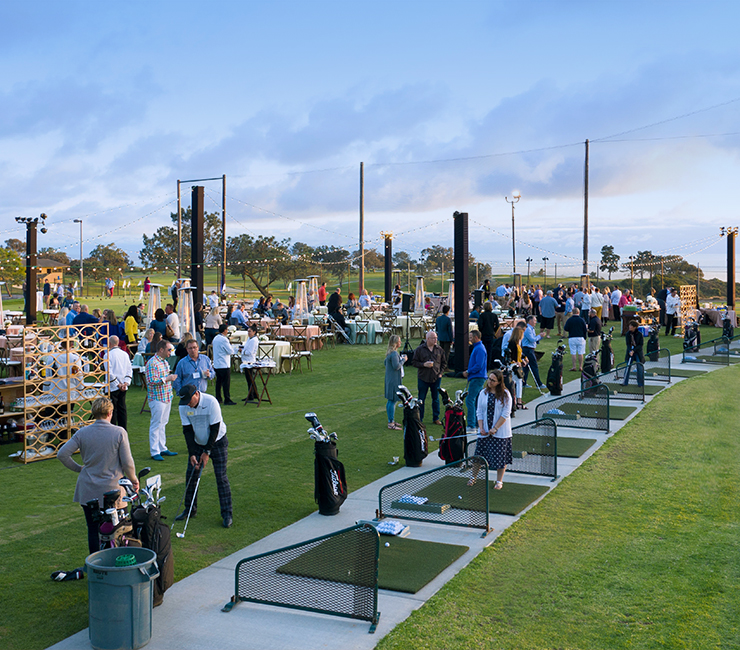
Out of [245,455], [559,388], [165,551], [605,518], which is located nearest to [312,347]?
[559,388]

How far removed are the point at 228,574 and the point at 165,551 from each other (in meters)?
0.87

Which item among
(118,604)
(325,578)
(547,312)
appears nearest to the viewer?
(118,604)

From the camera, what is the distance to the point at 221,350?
14.3 m

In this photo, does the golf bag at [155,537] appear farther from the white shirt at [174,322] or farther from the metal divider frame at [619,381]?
the white shirt at [174,322]

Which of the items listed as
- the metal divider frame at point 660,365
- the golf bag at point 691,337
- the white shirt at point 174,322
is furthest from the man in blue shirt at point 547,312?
the white shirt at point 174,322

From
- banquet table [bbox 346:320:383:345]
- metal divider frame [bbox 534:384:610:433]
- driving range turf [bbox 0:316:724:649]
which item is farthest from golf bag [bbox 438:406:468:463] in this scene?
banquet table [bbox 346:320:383:345]

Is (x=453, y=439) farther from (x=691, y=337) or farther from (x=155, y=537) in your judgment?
(x=691, y=337)

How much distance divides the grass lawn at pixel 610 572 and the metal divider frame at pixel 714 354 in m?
12.2

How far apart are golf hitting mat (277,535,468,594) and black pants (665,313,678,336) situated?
985 inches

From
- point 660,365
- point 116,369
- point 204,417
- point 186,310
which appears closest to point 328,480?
point 204,417

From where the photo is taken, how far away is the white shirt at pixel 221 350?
14281 mm

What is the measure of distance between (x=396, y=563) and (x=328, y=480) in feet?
5.19

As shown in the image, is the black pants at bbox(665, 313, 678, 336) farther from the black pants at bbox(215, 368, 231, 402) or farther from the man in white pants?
the man in white pants

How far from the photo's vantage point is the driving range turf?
20.4ft
